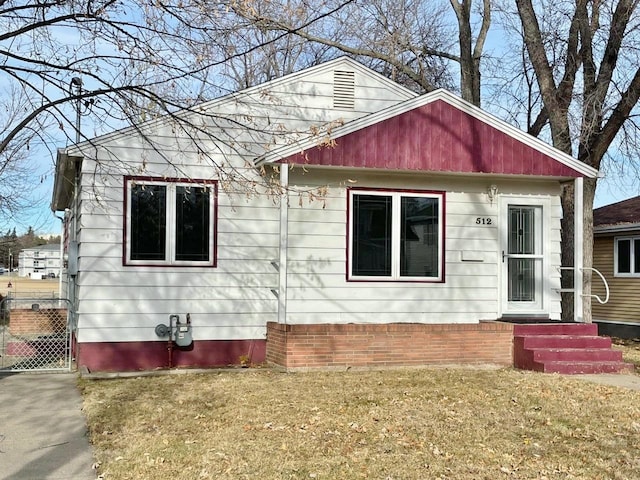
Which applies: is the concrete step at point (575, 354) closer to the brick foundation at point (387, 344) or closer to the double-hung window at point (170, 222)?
the brick foundation at point (387, 344)

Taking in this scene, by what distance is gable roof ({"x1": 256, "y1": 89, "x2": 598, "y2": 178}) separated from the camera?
33.3 feet

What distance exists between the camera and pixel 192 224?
1038 centimetres

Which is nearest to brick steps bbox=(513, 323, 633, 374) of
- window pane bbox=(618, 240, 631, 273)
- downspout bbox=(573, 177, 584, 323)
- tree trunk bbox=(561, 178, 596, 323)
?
downspout bbox=(573, 177, 584, 323)

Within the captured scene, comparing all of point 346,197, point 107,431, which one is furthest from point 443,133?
point 107,431

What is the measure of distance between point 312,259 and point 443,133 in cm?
289

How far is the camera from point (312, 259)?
10703 mm

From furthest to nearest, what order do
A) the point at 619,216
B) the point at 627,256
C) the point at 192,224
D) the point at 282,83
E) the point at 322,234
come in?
the point at 619,216, the point at 627,256, the point at 282,83, the point at 322,234, the point at 192,224

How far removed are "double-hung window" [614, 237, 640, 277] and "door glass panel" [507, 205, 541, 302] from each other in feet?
26.1

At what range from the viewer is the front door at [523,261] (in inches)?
449

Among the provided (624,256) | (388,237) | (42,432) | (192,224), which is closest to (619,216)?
(624,256)

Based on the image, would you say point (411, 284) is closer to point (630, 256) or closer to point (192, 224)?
point (192, 224)

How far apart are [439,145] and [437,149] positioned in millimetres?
73

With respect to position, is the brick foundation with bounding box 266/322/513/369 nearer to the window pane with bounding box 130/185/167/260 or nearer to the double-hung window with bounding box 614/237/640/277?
the window pane with bounding box 130/185/167/260

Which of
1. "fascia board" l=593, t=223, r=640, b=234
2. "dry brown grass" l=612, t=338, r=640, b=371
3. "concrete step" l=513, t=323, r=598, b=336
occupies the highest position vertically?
"fascia board" l=593, t=223, r=640, b=234
